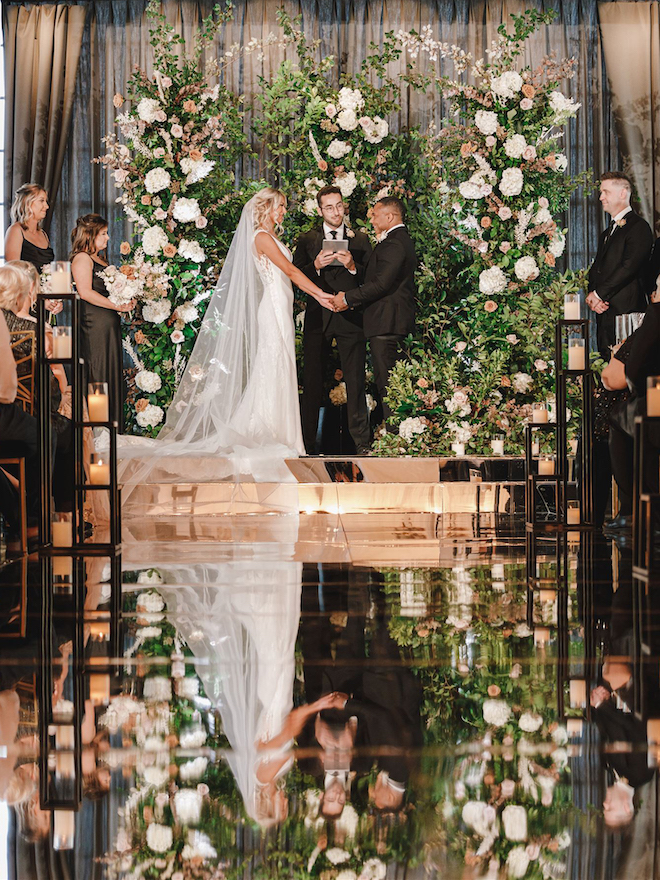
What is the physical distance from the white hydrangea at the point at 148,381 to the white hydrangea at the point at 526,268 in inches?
104

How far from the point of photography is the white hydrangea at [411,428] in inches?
282

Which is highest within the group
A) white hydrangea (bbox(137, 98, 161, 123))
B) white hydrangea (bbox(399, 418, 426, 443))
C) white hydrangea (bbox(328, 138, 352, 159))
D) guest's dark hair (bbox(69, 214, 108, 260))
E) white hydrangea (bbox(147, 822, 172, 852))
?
white hydrangea (bbox(137, 98, 161, 123))

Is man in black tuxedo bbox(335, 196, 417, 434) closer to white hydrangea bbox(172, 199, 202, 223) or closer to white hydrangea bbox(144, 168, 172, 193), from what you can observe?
white hydrangea bbox(172, 199, 202, 223)

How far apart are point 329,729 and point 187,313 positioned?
249 inches

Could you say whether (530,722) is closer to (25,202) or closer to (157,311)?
(157,311)

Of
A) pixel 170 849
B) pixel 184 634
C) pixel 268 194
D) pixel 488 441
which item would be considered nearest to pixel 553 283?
pixel 488 441

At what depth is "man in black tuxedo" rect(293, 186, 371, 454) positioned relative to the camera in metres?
7.51

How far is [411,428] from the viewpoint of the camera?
7.17m

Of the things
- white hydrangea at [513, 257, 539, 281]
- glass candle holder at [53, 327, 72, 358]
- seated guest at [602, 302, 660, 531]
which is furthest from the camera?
white hydrangea at [513, 257, 539, 281]

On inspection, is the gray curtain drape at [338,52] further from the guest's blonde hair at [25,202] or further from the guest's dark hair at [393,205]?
the guest's dark hair at [393,205]

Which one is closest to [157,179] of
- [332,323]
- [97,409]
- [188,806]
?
[332,323]

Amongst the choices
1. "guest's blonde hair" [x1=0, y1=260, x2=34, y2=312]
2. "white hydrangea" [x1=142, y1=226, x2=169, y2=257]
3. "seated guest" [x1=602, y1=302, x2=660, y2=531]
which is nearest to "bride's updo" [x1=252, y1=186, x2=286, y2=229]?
"white hydrangea" [x1=142, y1=226, x2=169, y2=257]

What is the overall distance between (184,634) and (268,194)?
515cm

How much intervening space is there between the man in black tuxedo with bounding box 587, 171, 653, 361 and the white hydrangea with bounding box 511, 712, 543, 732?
5501 mm
